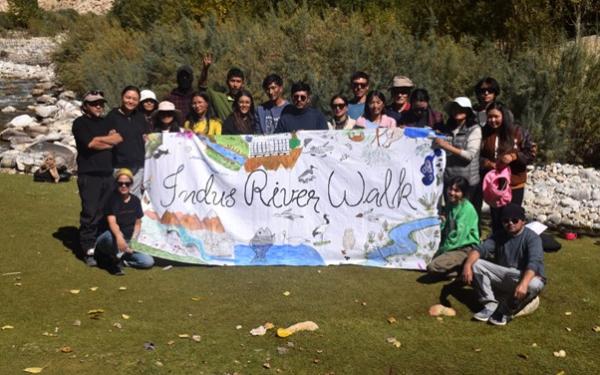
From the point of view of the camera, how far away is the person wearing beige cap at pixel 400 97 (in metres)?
6.89

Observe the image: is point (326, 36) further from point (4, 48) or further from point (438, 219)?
point (4, 48)

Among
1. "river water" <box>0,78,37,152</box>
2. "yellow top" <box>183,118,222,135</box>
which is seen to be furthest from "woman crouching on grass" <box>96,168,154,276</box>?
"river water" <box>0,78,37,152</box>

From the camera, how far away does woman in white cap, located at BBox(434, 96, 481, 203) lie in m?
6.04

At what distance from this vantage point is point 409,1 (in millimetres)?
17547

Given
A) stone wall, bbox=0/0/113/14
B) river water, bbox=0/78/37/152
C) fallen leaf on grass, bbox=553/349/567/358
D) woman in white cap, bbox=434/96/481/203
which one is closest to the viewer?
fallen leaf on grass, bbox=553/349/567/358

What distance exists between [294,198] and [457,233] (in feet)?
5.38

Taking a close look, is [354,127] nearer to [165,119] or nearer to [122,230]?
[165,119]

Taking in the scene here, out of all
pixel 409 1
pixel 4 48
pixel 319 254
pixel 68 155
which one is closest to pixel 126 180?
pixel 319 254

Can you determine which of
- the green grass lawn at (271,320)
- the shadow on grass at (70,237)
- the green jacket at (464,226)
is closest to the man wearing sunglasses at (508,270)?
the green grass lawn at (271,320)

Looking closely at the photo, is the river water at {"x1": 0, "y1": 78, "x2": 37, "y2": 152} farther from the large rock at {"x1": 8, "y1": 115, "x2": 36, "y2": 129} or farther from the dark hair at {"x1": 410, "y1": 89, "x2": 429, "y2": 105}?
the dark hair at {"x1": 410, "y1": 89, "x2": 429, "y2": 105}

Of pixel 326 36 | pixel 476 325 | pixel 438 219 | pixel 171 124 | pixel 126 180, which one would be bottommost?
pixel 476 325

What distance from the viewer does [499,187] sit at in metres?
6.11

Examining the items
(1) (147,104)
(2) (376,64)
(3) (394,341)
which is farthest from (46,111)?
(3) (394,341)

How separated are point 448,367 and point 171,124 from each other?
4.00m
